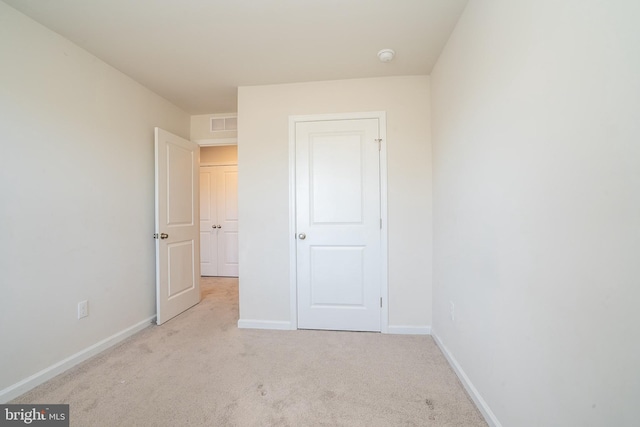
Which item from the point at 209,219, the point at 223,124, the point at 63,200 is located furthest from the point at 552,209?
the point at 209,219

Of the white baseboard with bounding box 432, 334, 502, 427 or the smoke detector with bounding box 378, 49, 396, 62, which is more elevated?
the smoke detector with bounding box 378, 49, 396, 62

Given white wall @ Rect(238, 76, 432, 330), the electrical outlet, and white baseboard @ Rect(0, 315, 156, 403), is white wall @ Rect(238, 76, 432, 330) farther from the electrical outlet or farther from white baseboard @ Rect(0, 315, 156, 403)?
the electrical outlet

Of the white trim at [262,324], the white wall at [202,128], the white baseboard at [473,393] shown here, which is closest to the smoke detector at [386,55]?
the white wall at [202,128]

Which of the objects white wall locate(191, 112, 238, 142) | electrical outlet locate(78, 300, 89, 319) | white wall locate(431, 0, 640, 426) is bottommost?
electrical outlet locate(78, 300, 89, 319)

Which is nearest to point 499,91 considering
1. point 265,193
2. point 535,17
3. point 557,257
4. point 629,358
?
point 535,17

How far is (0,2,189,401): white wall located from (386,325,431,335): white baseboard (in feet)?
7.88

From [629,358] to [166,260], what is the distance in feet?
10.3

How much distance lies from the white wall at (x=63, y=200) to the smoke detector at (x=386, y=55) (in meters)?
2.31

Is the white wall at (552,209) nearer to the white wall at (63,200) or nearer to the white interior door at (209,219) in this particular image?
the white wall at (63,200)

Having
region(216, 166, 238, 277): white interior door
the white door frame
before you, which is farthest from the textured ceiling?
region(216, 166, 238, 277): white interior door

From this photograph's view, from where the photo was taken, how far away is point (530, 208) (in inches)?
40.0

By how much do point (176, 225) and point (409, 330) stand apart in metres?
2.64

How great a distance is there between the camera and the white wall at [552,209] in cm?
66

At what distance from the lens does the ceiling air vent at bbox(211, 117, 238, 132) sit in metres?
3.21
